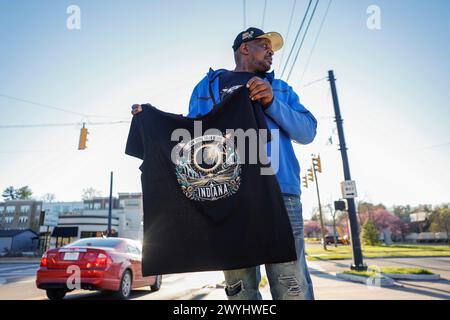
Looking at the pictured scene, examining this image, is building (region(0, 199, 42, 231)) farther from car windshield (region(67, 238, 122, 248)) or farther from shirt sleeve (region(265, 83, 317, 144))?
shirt sleeve (region(265, 83, 317, 144))

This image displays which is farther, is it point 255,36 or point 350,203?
point 350,203

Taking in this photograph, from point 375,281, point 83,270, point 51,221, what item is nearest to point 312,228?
point 51,221

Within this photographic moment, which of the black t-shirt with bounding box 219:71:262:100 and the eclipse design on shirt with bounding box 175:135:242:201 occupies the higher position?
the black t-shirt with bounding box 219:71:262:100

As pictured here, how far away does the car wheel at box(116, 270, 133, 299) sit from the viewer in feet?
20.5

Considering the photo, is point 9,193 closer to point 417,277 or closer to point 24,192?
point 24,192

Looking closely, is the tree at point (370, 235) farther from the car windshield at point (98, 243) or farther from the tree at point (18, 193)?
the tree at point (18, 193)

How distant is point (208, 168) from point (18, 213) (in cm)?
9879

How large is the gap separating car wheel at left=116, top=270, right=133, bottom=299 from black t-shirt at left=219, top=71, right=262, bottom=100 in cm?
573

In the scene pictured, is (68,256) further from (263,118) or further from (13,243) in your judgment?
(13,243)

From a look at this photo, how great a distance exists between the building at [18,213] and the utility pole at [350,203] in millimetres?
89684

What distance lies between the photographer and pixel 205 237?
169cm

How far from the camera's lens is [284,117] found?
1865 millimetres

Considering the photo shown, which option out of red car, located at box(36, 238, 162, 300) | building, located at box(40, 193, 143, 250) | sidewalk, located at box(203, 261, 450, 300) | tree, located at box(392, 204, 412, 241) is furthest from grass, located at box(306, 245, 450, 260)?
tree, located at box(392, 204, 412, 241)

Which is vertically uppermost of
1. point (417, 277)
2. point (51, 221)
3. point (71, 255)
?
point (51, 221)
